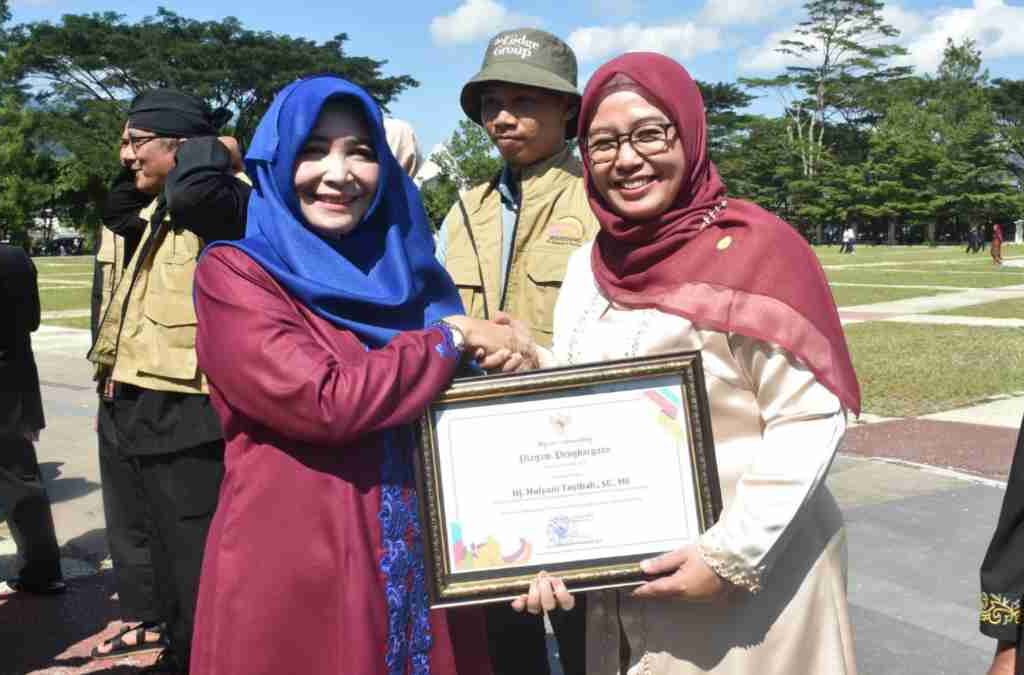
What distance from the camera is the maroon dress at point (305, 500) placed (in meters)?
1.95

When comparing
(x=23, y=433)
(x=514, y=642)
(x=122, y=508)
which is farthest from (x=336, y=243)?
(x=23, y=433)

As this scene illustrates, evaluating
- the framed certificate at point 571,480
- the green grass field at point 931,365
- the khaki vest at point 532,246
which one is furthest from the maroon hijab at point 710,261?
the green grass field at point 931,365

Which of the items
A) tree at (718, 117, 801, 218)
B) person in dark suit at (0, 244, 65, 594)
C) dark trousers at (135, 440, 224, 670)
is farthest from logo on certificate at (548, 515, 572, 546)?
tree at (718, 117, 801, 218)

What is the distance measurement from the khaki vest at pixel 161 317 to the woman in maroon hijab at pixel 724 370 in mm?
1885

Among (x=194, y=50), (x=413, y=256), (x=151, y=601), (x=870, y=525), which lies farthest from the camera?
(x=194, y=50)

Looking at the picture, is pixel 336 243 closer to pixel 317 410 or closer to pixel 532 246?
pixel 317 410

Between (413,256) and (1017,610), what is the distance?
1402 mm

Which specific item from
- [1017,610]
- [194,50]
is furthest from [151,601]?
[194,50]

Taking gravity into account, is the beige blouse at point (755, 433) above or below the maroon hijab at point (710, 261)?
below

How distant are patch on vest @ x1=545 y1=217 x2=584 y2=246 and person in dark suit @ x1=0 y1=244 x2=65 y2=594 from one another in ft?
9.19

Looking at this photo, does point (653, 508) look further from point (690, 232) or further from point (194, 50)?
point (194, 50)

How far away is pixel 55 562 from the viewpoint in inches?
192

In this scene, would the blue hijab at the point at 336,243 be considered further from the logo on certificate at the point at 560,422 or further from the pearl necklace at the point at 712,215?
the pearl necklace at the point at 712,215

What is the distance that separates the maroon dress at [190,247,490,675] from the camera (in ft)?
6.40
